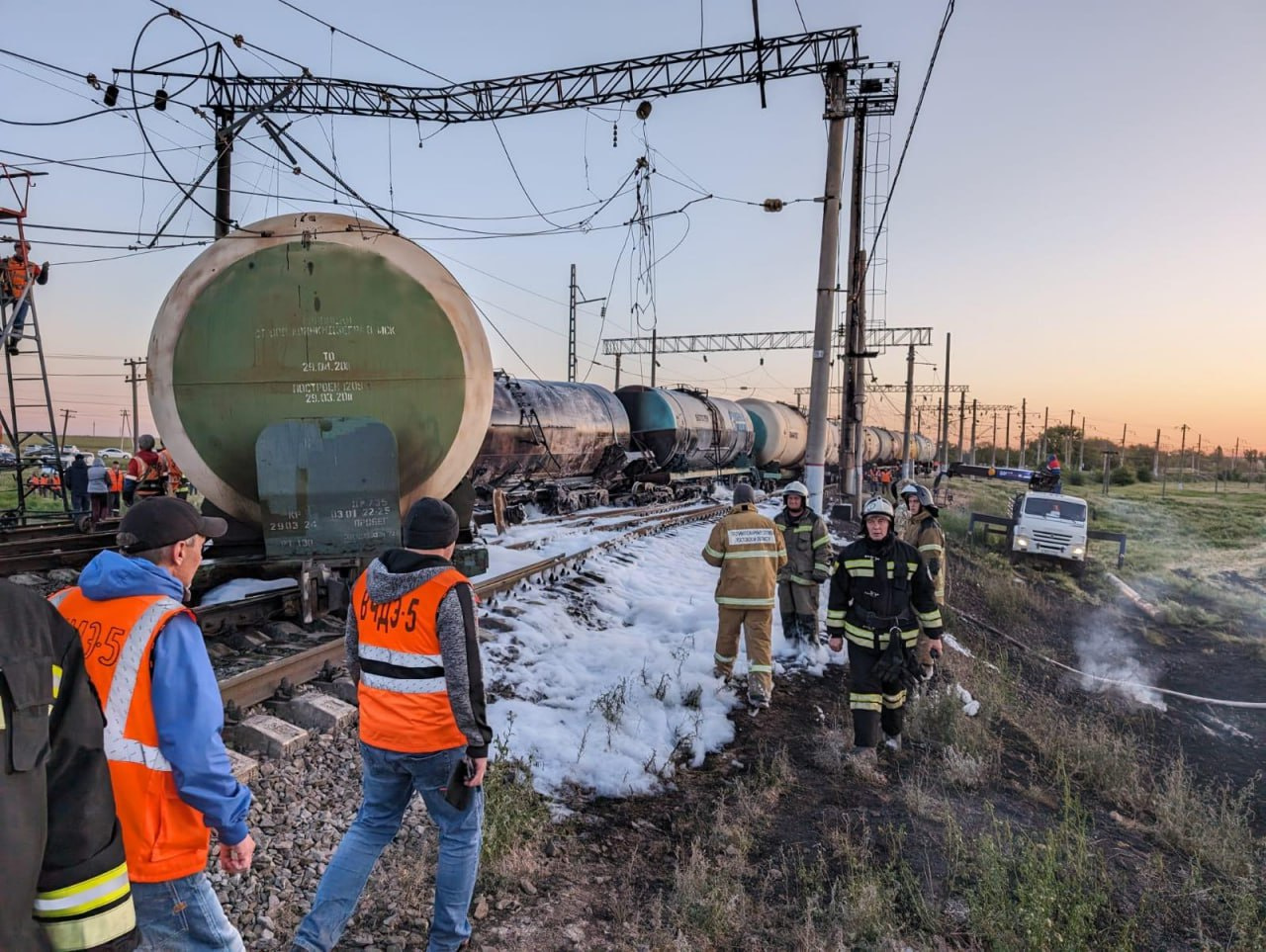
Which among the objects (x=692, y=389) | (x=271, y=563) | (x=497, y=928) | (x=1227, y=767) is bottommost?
(x=1227, y=767)

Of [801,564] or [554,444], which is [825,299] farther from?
[554,444]

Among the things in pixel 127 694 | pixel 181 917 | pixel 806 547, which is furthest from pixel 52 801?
pixel 806 547

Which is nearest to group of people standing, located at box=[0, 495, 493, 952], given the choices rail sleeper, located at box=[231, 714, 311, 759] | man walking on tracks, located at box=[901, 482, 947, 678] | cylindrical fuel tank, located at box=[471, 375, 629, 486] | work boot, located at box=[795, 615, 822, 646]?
rail sleeper, located at box=[231, 714, 311, 759]

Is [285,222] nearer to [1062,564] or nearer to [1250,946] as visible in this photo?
[1250,946]

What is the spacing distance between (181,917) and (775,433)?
2534 centimetres

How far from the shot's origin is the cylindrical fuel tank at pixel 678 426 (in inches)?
742

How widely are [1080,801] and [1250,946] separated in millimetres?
1684

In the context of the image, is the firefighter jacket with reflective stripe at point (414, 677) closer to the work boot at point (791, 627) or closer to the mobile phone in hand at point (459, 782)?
the mobile phone in hand at point (459, 782)

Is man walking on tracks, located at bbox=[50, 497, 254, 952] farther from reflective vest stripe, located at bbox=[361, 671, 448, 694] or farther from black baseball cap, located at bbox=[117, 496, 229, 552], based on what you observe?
reflective vest stripe, located at bbox=[361, 671, 448, 694]

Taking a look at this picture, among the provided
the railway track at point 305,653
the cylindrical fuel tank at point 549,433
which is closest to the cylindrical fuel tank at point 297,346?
the railway track at point 305,653

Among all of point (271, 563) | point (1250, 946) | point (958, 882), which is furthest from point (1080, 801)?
point (271, 563)

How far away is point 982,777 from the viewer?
17.7 feet

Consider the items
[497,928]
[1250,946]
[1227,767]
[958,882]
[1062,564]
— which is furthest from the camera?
[1062,564]

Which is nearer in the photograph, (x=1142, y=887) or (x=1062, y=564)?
(x=1142, y=887)
